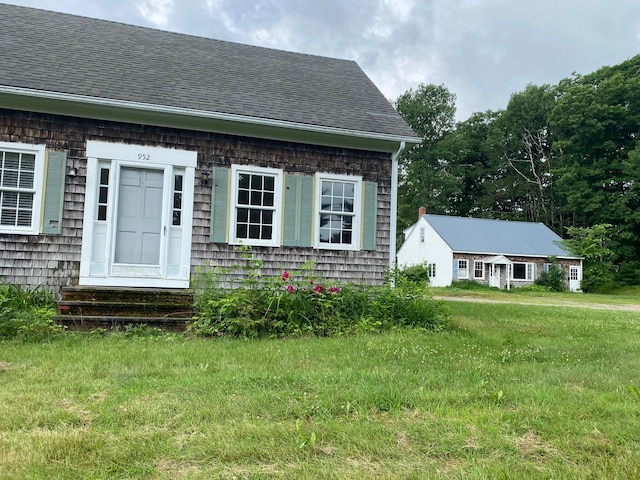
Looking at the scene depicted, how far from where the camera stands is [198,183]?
745cm

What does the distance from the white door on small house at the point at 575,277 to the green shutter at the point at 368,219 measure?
2342cm

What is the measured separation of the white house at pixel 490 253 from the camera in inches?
1000

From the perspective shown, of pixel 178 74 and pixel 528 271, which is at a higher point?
pixel 178 74

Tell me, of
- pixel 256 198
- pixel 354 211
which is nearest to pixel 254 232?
pixel 256 198

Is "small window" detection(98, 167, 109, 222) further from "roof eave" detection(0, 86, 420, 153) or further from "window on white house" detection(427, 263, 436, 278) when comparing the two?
"window on white house" detection(427, 263, 436, 278)

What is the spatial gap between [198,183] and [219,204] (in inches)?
20.5

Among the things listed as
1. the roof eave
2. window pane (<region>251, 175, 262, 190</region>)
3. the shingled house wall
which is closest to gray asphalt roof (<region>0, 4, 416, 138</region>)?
the roof eave

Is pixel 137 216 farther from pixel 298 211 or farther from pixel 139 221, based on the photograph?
pixel 298 211

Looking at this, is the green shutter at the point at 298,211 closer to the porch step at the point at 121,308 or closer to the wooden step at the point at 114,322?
the porch step at the point at 121,308

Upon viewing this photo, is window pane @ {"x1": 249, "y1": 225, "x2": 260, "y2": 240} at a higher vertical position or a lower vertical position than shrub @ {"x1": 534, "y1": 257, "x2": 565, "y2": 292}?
higher

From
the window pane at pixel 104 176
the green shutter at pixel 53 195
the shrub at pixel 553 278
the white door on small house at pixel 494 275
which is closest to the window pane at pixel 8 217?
the green shutter at pixel 53 195

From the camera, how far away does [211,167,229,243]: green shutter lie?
7.44 meters

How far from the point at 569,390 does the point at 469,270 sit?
22980 millimetres

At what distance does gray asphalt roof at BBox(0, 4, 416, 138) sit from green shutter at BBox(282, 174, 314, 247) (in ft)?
3.71
